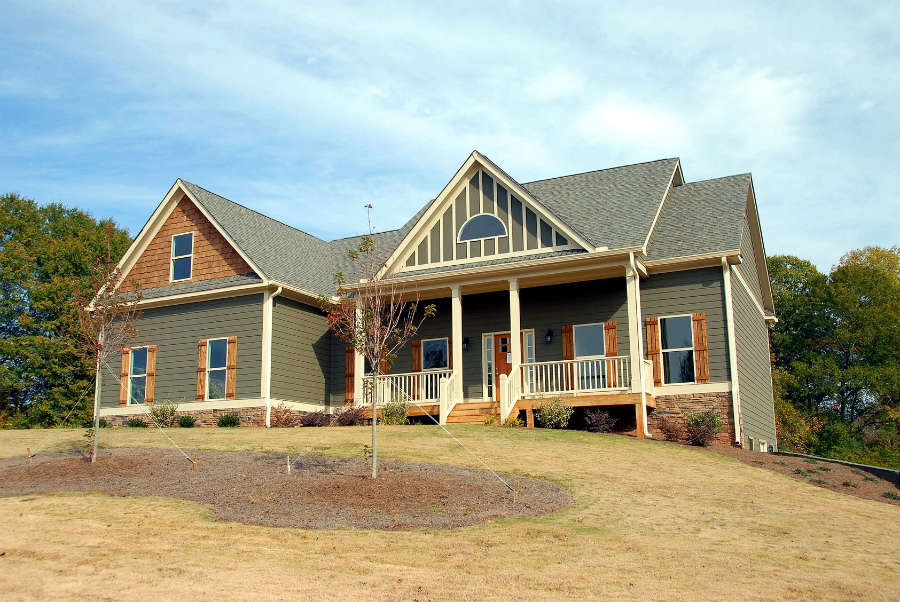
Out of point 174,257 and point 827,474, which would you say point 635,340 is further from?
point 174,257

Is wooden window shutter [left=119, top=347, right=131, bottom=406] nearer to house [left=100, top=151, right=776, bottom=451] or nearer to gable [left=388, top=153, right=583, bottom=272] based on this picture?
house [left=100, top=151, right=776, bottom=451]

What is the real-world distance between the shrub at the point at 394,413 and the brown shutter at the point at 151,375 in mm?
7291

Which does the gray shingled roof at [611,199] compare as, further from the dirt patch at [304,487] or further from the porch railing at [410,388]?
the dirt patch at [304,487]

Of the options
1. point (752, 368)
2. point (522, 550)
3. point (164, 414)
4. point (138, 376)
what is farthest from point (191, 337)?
point (522, 550)

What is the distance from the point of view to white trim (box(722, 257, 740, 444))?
1933 centimetres

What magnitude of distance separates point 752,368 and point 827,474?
636 cm

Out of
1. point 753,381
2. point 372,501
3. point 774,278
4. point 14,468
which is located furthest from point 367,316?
point 774,278

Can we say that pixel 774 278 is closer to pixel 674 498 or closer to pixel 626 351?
pixel 626 351

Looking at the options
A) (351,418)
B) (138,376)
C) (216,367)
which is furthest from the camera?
(138,376)

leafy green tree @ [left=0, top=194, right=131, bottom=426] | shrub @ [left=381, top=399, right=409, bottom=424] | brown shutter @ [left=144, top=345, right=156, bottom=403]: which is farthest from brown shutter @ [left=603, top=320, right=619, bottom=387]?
leafy green tree @ [left=0, top=194, right=131, bottom=426]

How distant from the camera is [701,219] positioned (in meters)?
22.1

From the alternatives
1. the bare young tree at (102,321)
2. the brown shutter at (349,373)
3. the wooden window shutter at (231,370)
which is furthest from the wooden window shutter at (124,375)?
the bare young tree at (102,321)

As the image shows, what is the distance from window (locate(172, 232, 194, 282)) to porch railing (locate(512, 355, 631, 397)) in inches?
415

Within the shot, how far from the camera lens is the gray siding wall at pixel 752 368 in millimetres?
20656
